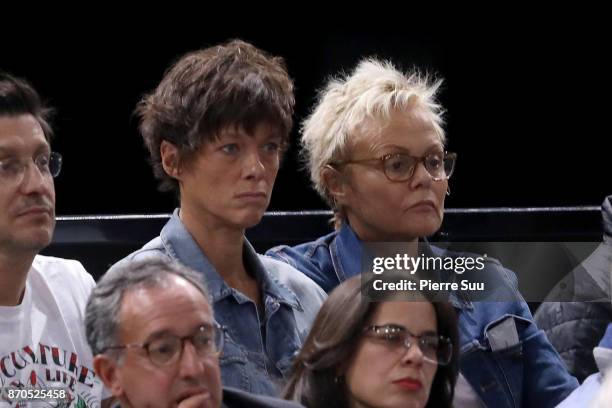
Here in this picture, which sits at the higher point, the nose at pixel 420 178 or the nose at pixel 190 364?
the nose at pixel 420 178

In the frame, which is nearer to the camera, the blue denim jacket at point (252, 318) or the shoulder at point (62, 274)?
the blue denim jacket at point (252, 318)

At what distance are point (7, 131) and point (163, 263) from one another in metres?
0.48

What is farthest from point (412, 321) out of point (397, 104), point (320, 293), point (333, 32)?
point (333, 32)

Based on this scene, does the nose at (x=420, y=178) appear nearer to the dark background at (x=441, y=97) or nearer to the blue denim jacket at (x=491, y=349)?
Answer: the blue denim jacket at (x=491, y=349)

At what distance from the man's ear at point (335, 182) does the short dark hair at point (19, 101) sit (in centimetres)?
54

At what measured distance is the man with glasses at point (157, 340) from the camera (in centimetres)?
186

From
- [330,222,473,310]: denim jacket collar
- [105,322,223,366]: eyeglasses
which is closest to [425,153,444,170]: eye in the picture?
[330,222,473,310]: denim jacket collar

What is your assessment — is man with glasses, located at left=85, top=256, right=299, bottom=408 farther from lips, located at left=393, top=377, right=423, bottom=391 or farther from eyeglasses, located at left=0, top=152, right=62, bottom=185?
eyeglasses, located at left=0, top=152, right=62, bottom=185

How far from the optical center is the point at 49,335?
2.28 meters

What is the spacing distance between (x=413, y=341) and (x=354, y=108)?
619 mm

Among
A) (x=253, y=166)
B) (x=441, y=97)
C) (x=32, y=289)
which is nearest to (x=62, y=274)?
(x=32, y=289)

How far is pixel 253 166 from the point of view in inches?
90.4

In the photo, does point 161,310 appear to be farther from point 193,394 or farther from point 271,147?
point 271,147

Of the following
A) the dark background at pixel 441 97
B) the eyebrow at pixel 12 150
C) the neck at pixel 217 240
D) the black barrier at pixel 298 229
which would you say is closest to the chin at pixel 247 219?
the neck at pixel 217 240
